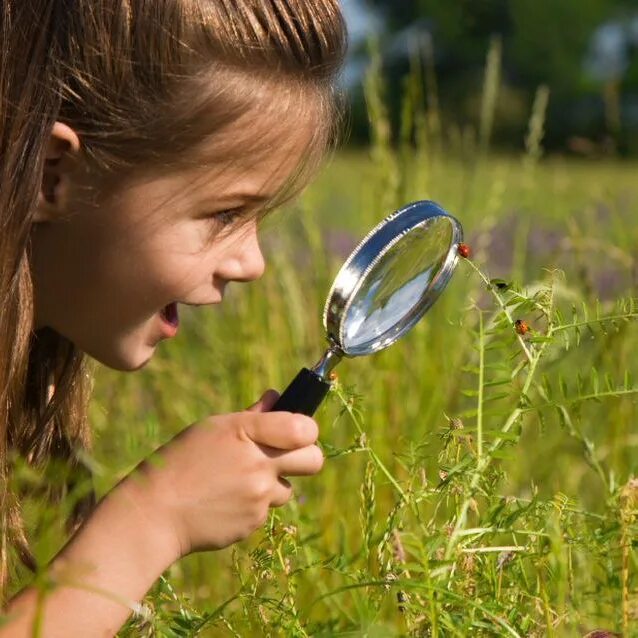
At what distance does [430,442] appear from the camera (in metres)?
1.10

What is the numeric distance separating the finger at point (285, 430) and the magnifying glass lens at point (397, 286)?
110 millimetres

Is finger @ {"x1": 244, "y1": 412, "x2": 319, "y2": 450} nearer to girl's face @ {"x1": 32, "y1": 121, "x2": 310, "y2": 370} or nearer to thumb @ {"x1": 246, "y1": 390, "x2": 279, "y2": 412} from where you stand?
thumb @ {"x1": 246, "y1": 390, "x2": 279, "y2": 412}

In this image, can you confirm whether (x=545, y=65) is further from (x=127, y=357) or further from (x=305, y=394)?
(x=305, y=394)

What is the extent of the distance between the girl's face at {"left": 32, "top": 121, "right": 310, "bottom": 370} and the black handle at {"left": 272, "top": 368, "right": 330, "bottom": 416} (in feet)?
0.85

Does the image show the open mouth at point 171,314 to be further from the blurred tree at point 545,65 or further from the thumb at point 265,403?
the blurred tree at point 545,65

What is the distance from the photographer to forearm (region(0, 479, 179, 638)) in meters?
1.10

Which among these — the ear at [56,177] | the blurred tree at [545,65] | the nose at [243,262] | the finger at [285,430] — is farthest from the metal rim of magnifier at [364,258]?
the blurred tree at [545,65]

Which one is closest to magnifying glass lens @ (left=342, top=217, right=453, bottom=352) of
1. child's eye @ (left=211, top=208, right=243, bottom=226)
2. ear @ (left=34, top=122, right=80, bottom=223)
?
child's eye @ (left=211, top=208, right=243, bottom=226)

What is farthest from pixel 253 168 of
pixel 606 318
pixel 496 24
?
pixel 496 24

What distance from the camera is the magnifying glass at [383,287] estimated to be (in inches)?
44.0

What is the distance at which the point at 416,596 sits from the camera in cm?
95

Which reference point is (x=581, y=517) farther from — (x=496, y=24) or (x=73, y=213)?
(x=496, y=24)

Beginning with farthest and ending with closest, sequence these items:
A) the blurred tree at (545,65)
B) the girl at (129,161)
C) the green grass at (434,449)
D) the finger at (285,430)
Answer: the blurred tree at (545,65), the girl at (129,161), the finger at (285,430), the green grass at (434,449)

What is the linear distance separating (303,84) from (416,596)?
0.69m
